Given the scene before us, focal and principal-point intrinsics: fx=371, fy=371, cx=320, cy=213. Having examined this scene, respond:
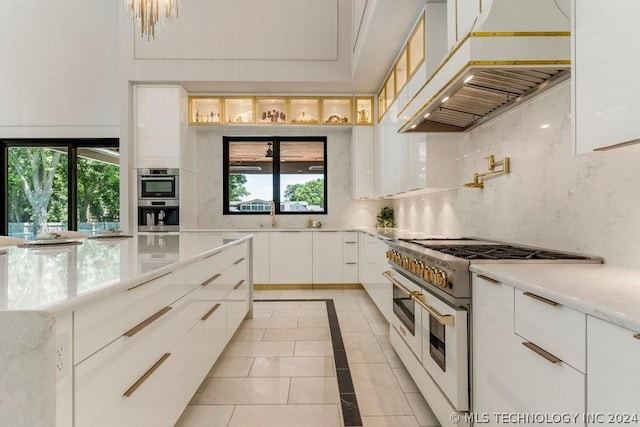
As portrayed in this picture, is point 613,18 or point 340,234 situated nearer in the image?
point 613,18

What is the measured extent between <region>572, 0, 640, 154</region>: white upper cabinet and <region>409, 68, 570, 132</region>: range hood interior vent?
0.42 metres

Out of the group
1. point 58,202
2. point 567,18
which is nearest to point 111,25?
point 58,202

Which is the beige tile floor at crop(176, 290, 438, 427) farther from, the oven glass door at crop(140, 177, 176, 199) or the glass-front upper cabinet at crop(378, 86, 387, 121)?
the glass-front upper cabinet at crop(378, 86, 387, 121)

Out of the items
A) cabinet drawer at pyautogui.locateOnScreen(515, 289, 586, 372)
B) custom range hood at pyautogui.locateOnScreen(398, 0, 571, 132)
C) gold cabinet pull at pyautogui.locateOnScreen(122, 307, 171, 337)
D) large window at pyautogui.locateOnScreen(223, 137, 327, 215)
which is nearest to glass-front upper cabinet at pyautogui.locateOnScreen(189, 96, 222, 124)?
large window at pyautogui.locateOnScreen(223, 137, 327, 215)

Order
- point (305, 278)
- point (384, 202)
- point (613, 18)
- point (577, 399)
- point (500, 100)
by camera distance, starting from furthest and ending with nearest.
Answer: point (384, 202) → point (305, 278) → point (500, 100) → point (613, 18) → point (577, 399)

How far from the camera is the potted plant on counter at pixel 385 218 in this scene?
5488 millimetres

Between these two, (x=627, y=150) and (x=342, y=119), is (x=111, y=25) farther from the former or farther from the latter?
(x=627, y=150)

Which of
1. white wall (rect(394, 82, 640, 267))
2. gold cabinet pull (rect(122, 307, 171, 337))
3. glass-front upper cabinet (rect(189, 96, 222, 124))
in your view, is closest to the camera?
gold cabinet pull (rect(122, 307, 171, 337))

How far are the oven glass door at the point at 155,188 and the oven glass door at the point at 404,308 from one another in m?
3.39

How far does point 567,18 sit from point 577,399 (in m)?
1.52

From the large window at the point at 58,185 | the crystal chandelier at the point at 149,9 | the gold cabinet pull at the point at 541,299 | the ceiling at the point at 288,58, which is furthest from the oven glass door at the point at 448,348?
the large window at the point at 58,185

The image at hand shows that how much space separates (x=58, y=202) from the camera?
546 cm

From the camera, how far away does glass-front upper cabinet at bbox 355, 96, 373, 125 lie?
534 cm

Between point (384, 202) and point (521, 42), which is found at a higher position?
point (521, 42)
